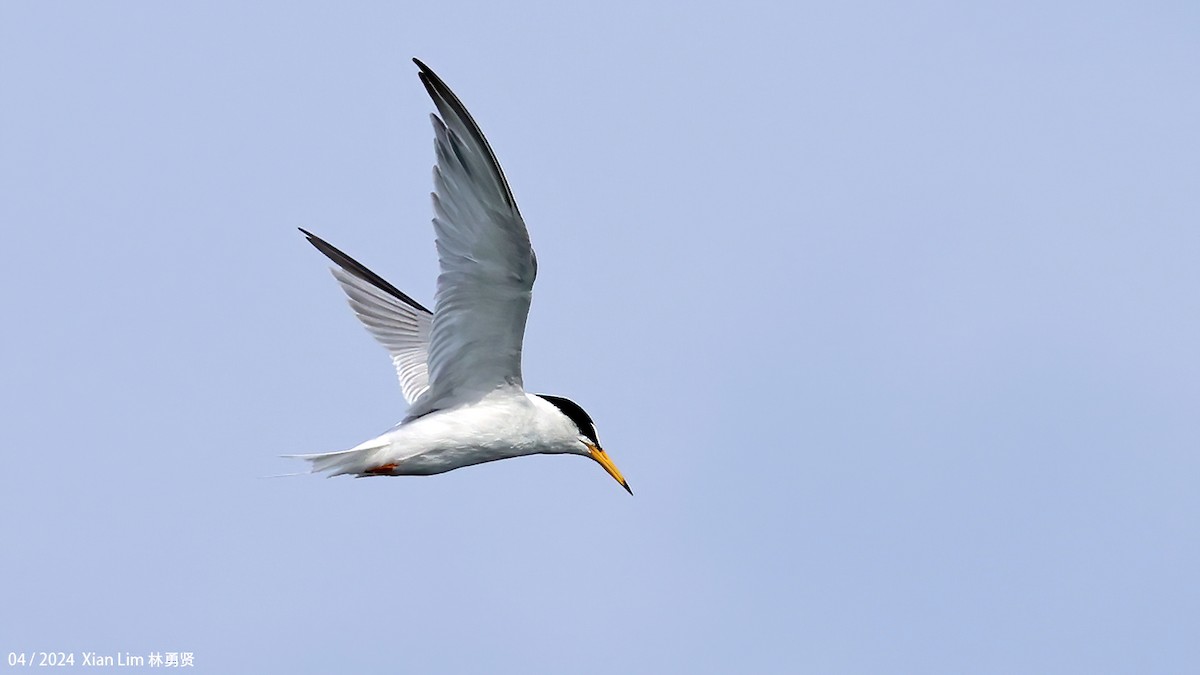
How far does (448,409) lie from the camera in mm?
10789

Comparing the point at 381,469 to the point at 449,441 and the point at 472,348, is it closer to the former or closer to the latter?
the point at 449,441

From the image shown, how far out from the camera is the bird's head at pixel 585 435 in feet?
36.6

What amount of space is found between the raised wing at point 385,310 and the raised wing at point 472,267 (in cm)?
268

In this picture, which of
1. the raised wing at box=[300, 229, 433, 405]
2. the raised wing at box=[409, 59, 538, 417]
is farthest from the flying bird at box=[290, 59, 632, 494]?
the raised wing at box=[300, 229, 433, 405]

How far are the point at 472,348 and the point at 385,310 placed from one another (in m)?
3.61

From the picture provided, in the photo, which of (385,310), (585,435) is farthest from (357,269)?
(585,435)

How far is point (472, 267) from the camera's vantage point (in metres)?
9.68

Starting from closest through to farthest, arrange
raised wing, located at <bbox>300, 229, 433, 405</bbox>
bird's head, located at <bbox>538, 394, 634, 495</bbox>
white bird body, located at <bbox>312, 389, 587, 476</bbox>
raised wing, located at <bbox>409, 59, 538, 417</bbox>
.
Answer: raised wing, located at <bbox>409, 59, 538, 417</bbox> < white bird body, located at <bbox>312, 389, 587, 476</bbox> < bird's head, located at <bbox>538, 394, 634, 495</bbox> < raised wing, located at <bbox>300, 229, 433, 405</bbox>

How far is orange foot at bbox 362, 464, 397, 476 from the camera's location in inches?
418

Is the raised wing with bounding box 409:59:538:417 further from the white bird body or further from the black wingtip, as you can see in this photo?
the black wingtip

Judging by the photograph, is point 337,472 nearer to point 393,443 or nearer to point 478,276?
point 393,443

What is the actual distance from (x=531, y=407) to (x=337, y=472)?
147cm

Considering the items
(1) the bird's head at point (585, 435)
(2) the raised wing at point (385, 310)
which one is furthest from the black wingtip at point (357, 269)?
(1) the bird's head at point (585, 435)

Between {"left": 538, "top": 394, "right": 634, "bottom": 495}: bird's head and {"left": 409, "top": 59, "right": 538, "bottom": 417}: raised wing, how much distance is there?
538 mm
